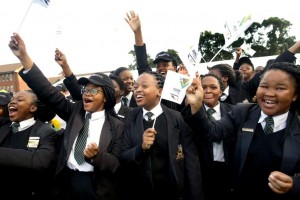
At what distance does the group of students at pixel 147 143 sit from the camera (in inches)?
107

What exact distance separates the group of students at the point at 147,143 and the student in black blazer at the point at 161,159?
0.03 feet

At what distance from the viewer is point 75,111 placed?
365 centimetres

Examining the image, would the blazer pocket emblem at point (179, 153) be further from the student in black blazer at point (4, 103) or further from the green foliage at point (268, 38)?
the green foliage at point (268, 38)

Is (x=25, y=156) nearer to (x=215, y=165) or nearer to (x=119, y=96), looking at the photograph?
(x=215, y=165)

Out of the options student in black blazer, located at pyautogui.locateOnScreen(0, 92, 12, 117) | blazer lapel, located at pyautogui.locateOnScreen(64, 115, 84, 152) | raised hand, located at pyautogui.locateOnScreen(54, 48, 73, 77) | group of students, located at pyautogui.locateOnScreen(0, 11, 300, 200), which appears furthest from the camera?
student in black blazer, located at pyautogui.locateOnScreen(0, 92, 12, 117)

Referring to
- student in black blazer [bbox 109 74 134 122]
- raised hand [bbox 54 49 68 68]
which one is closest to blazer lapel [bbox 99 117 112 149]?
raised hand [bbox 54 49 68 68]

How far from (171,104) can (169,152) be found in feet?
4.25

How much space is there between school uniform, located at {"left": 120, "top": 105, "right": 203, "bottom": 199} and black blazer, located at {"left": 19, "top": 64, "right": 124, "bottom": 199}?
14 centimetres

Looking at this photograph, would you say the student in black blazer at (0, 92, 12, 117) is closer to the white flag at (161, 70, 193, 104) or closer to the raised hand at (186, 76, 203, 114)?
the white flag at (161, 70, 193, 104)

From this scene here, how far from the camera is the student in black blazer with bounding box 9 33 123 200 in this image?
3193 millimetres

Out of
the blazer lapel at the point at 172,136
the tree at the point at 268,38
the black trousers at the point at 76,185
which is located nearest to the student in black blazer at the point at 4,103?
the black trousers at the point at 76,185

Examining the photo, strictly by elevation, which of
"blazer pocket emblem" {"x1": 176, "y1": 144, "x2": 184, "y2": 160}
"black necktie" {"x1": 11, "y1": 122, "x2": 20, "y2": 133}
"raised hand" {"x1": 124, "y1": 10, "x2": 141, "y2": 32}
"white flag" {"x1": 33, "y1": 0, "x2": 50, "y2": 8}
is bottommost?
"blazer pocket emblem" {"x1": 176, "y1": 144, "x2": 184, "y2": 160}

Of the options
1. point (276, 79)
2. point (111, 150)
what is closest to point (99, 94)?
point (111, 150)

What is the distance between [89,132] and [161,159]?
0.85 meters
